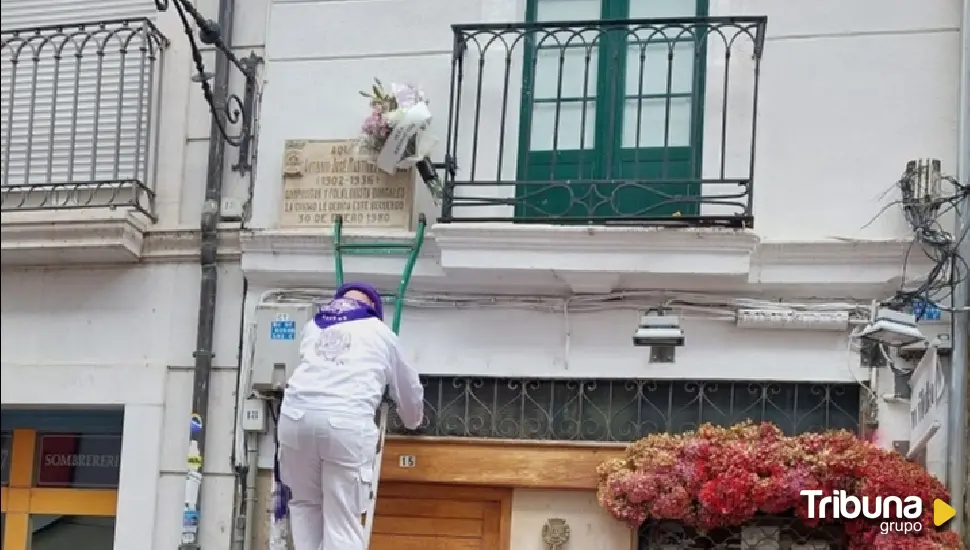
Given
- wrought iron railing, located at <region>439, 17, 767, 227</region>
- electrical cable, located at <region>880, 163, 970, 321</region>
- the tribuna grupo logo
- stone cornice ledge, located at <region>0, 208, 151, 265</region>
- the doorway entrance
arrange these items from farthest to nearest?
the doorway entrance → stone cornice ledge, located at <region>0, 208, 151, 265</region> → wrought iron railing, located at <region>439, 17, 767, 227</region> → electrical cable, located at <region>880, 163, 970, 321</region> → the tribuna grupo logo

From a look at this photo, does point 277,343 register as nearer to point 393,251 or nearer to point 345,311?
point 393,251

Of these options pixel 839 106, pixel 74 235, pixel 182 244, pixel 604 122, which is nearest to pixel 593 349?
pixel 604 122

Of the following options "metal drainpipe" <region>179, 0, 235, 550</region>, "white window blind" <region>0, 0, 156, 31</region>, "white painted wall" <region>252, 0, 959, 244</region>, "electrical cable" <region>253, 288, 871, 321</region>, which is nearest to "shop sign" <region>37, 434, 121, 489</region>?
"metal drainpipe" <region>179, 0, 235, 550</region>

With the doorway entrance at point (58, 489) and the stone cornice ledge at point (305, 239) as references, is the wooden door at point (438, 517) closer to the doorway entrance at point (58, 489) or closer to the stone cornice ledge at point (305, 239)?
the stone cornice ledge at point (305, 239)

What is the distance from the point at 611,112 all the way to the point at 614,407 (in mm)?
1465

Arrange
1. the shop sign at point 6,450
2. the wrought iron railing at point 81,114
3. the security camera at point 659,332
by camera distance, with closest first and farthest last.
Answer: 1. the security camera at point 659,332
2. the wrought iron railing at point 81,114
3. the shop sign at point 6,450

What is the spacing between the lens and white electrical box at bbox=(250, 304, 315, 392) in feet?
20.9

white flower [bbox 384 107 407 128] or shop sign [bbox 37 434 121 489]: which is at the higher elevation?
white flower [bbox 384 107 407 128]

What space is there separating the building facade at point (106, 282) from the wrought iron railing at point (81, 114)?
1cm

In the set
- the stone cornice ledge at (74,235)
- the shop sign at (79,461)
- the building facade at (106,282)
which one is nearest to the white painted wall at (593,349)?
the building facade at (106,282)

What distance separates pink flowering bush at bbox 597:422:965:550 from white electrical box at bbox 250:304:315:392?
1.69m

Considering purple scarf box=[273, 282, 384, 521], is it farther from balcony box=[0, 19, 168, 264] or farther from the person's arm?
balcony box=[0, 19, 168, 264]

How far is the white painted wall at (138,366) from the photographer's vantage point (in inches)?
256

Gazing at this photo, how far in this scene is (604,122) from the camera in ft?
21.3
